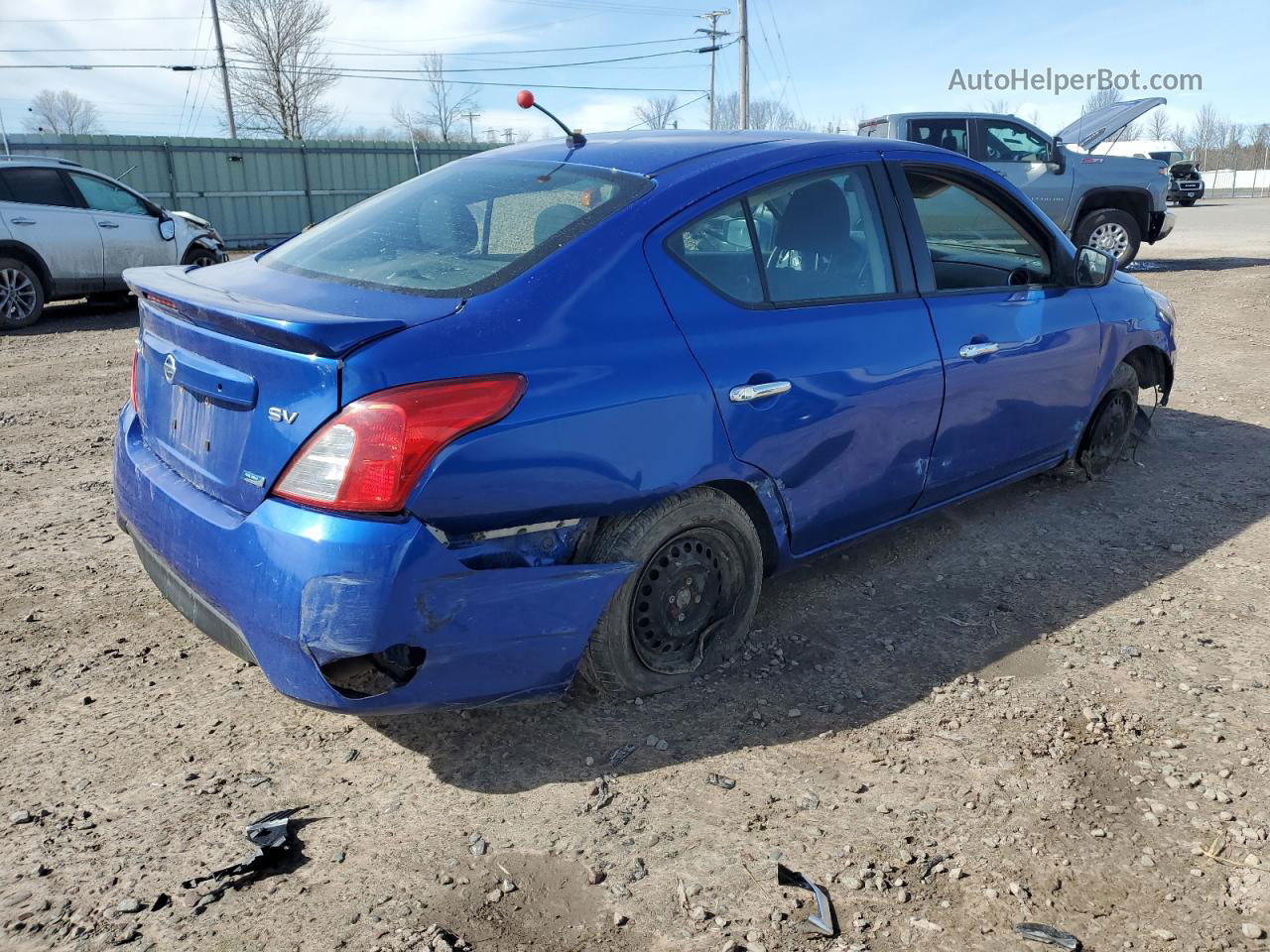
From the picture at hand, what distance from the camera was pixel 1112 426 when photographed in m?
4.99

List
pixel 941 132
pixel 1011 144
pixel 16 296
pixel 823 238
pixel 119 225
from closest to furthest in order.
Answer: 1. pixel 823 238
2. pixel 16 296
3. pixel 119 225
4. pixel 941 132
5. pixel 1011 144

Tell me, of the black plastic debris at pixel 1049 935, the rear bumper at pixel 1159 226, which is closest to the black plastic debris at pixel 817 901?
the black plastic debris at pixel 1049 935

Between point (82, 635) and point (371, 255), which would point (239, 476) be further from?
point (82, 635)

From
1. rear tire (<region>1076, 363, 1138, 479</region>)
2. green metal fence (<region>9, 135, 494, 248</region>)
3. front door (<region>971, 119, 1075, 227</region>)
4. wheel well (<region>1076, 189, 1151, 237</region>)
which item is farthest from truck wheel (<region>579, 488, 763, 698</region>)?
green metal fence (<region>9, 135, 494, 248</region>)

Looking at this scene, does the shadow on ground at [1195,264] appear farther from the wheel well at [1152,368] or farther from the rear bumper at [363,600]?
the rear bumper at [363,600]

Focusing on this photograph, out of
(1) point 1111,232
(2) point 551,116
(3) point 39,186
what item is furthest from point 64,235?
(1) point 1111,232

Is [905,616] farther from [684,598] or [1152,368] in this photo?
[1152,368]

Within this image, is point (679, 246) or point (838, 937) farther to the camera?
point (679, 246)

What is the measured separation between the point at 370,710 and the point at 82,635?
1560mm

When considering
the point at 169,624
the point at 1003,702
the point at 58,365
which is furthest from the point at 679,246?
the point at 58,365

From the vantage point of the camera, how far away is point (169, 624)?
350 cm

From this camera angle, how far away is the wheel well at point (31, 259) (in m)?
9.91

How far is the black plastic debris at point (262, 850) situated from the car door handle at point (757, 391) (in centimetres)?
163

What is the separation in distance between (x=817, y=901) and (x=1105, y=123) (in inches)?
542
